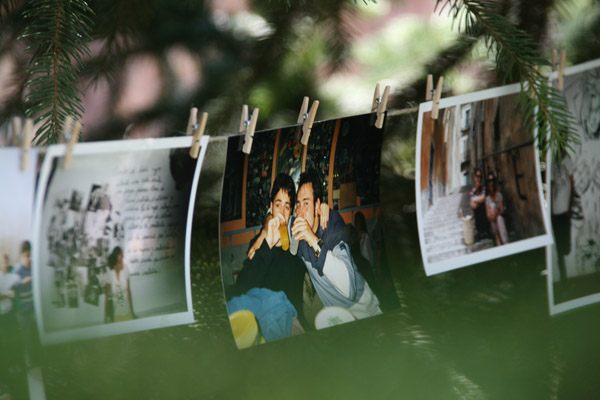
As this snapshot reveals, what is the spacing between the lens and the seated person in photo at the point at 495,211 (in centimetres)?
91

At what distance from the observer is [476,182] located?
90 cm

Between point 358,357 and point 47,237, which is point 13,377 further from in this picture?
point 358,357

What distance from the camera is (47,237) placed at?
628 mm

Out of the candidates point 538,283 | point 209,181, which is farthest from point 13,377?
point 538,283

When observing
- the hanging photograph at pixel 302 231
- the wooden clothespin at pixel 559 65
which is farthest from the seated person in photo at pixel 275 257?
the wooden clothespin at pixel 559 65

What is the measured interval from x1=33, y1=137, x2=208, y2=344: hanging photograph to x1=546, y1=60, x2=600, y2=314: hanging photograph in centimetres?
50

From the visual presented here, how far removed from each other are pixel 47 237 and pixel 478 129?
1.66 feet

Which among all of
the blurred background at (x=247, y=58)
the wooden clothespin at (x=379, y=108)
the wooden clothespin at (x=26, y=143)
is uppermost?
the blurred background at (x=247, y=58)

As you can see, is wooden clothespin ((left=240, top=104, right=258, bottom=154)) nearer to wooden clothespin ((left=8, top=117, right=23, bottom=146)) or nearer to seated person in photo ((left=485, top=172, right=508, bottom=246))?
wooden clothespin ((left=8, top=117, right=23, bottom=146))

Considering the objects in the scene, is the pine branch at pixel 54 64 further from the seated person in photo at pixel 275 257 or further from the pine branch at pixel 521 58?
the pine branch at pixel 521 58

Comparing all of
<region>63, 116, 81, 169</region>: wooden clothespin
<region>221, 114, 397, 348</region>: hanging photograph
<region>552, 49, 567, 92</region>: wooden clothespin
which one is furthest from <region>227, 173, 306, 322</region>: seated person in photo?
<region>552, 49, 567, 92</region>: wooden clothespin

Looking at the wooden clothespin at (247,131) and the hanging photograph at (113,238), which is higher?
the wooden clothespin at (247,131)

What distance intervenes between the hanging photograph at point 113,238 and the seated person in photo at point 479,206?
1.20 feet

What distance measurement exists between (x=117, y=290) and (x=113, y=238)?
0.05 m
